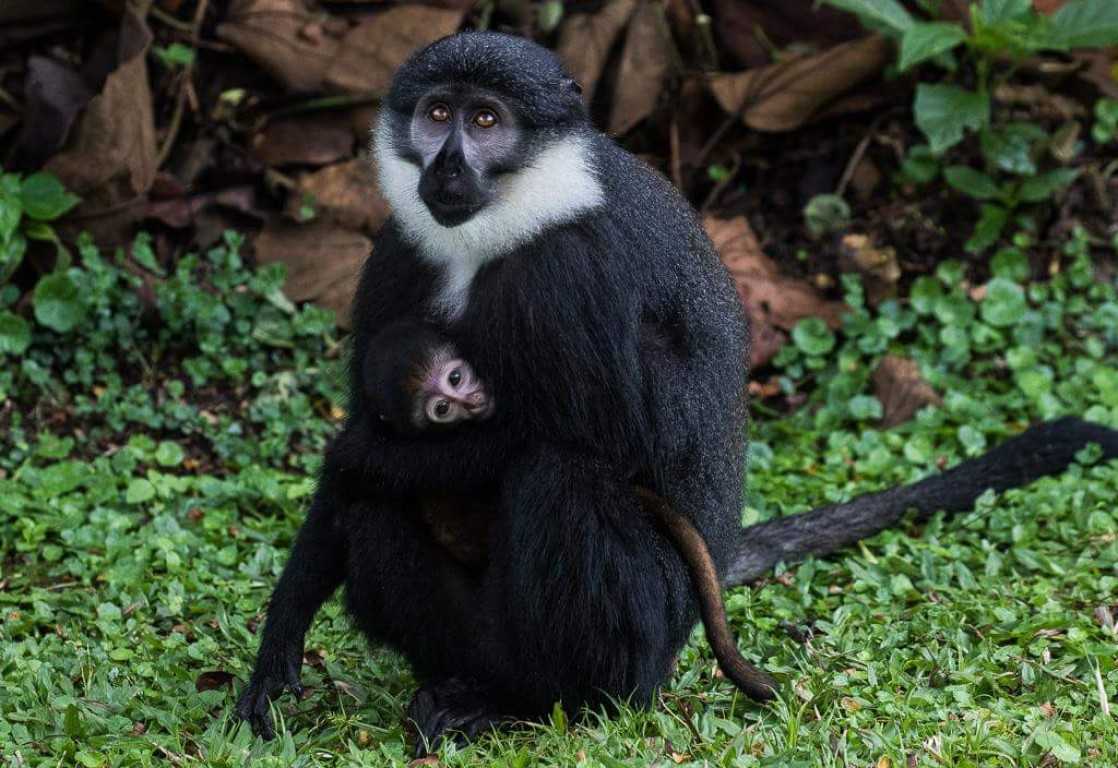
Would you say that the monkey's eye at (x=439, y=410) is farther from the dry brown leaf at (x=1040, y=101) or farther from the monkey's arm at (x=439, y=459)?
the dry brown leaf at (x=1040, y=101)

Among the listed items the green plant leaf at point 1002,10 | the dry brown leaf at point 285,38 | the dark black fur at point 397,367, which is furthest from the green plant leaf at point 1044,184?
the dark black fur at point 397,367

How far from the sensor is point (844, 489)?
6.38m

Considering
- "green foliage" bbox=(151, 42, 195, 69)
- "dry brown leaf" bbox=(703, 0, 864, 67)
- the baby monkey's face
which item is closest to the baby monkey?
the baby monkey's face

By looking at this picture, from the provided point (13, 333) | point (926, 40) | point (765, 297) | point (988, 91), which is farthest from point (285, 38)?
point (988, 91)

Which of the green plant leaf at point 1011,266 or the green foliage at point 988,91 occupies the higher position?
the green foliage at point 988,91

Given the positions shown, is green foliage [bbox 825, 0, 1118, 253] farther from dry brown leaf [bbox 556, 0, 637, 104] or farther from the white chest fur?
the white chest fur

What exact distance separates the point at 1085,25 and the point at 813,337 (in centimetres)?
188

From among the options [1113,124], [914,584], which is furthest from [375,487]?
[1113,124]

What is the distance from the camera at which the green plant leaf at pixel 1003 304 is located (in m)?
7.29

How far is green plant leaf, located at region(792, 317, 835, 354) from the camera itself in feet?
24.2

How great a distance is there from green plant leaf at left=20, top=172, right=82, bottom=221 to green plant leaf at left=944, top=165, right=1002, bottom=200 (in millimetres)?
4134

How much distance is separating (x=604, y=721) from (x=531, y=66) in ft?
6.16

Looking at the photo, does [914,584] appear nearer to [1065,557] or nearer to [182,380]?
[1065,557]

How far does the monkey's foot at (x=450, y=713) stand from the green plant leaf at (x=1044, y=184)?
425 centimetres
